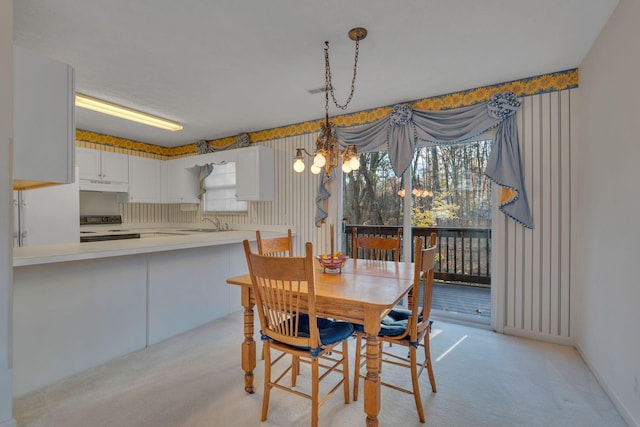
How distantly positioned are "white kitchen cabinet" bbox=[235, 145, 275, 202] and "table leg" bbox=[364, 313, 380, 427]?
301 cm

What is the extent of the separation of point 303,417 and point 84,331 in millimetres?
1823

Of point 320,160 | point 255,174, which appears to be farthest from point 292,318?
point 255,174

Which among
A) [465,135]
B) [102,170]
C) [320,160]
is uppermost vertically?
[465,135]

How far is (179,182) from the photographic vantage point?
514 cm

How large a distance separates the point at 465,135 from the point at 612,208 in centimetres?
140

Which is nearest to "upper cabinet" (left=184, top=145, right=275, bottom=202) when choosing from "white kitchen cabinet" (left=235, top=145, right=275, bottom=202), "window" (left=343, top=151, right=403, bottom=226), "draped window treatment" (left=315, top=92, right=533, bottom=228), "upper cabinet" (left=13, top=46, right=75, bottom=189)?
"white kitchen cabinet" (left=235, top=145, right=275, bottom=202)

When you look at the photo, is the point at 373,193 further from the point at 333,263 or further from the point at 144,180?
the point at 144,180

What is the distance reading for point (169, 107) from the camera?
3535mm

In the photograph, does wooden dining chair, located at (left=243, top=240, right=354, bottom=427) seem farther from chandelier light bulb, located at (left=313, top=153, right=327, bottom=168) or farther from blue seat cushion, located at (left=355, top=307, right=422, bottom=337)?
chandelier light bulb, located at (left=313, top=153, right=327, bottom=168)

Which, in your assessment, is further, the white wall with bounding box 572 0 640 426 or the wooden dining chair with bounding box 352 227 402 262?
the wooden dining chair with bounding box 352 227 402 262

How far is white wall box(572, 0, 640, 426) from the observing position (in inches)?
66.1

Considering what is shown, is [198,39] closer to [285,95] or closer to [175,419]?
[285,95]

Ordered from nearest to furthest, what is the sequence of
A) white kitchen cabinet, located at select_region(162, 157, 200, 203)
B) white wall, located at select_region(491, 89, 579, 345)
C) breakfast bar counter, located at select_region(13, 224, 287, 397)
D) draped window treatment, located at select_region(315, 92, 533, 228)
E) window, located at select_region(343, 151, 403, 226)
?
breakfast bar counter, located at select_region(13, 224, 287, 397)
white wall, located at select_region(491, 89, 579, 345)
draped window treatment, located at select_region(315, 92, 533, 228)
window, located at select_region(343, 151, 403, 226)
white kitchen cabinet, located at select_region(162, 157, 200, 203)

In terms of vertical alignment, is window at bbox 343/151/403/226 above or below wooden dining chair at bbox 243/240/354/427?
above
